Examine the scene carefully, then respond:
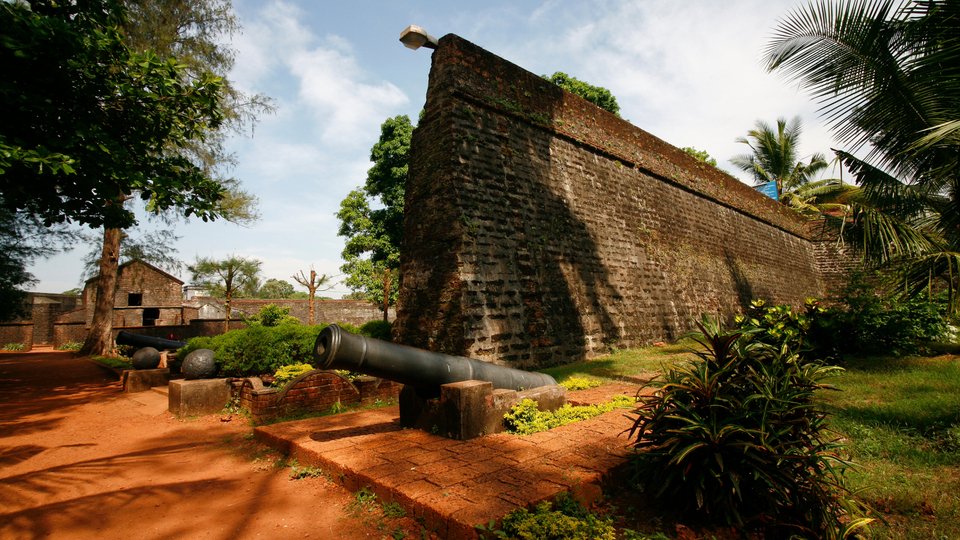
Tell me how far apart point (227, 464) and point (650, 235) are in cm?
961

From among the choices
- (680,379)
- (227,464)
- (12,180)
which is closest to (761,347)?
(680,379)

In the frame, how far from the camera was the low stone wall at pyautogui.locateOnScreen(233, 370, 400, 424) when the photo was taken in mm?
5305

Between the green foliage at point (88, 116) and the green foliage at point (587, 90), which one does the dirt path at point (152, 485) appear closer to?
the green foliage at point (88, 116)

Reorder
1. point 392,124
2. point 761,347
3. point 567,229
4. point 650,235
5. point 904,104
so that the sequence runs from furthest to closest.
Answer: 1. point 392,124
2. point 650,235
3. point 567,229
4. point 904,104
5. point 761,347

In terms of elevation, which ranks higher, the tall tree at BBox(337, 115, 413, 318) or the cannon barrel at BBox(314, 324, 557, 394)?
the tall tree at BBox(337, 115, 413, 318)

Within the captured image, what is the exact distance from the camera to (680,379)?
8.93ft

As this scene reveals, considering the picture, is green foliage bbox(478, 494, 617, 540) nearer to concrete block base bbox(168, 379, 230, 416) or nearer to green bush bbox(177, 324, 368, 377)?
green bush bbox(177, 324, 368, 377)

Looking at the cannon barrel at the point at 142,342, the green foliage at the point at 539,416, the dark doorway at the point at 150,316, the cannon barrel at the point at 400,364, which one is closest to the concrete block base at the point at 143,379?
the cannon barrel at the point at 142,342

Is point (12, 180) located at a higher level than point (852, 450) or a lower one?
higher

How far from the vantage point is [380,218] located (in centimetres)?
2219

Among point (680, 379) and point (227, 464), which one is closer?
point (680, 379)

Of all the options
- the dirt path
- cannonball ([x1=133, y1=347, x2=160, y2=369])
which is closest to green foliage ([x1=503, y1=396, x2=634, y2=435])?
the dirt path

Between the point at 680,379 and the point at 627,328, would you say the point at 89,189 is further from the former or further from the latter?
the point at 627,328

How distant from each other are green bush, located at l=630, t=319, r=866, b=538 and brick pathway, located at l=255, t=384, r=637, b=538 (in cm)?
47
